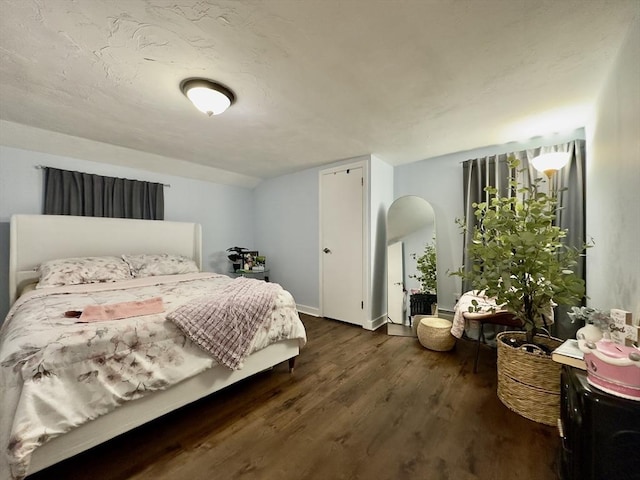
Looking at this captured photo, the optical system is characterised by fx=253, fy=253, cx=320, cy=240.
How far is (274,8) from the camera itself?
3.87ft

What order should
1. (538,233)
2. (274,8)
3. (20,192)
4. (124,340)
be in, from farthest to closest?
(20,192), (538,233), (124,340), (274,8)

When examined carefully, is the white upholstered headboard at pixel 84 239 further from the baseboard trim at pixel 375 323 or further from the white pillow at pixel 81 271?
the baseboard trim at pixel 375 323

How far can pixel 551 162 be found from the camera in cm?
218

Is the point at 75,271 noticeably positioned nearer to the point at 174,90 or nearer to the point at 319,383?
the point at 174,90

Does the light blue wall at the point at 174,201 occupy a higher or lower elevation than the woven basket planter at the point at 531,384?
higher

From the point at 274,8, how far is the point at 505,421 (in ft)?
8.57

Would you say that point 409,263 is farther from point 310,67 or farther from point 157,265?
point 157,265

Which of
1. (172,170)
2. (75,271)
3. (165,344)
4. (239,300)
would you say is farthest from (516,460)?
(172,170)

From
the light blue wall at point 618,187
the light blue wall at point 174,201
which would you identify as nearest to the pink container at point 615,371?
the light blue wall at point 618,187

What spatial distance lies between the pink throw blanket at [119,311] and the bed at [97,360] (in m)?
0.02

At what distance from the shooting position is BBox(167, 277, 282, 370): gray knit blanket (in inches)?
60.1

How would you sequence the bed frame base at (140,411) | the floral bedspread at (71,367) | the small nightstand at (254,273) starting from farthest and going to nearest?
the small nightstand at (254,273) → the bed frame base at (140,411) → the floral bedspread at (71,367)

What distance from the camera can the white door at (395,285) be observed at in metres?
3.22

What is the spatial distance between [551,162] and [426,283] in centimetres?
164
